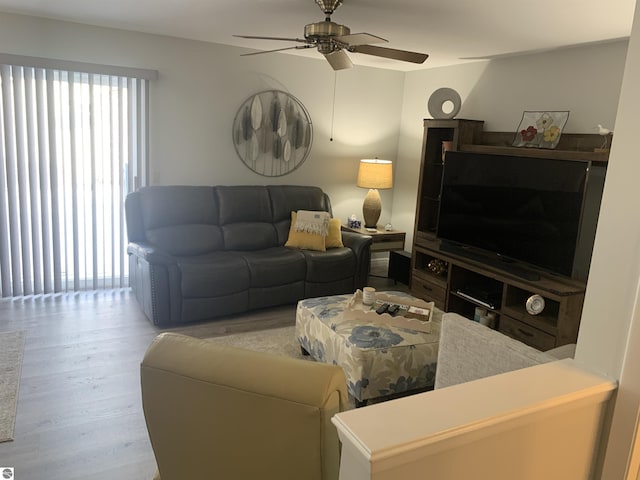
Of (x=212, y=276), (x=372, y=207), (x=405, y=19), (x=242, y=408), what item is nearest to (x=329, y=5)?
(x=405, y=19)

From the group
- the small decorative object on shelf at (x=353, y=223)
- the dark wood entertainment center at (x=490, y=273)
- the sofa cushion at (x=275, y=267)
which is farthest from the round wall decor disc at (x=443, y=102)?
the sofa cushion at (x=275, y=267)

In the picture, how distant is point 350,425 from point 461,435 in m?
0.26

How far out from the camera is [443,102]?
197 inches

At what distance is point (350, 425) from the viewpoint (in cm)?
107

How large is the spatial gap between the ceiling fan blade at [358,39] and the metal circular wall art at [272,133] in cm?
232

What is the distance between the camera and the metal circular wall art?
514 centimetres

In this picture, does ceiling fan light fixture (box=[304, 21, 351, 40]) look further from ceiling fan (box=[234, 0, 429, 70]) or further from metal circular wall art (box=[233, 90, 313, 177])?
metal circular wall art (box=[233, 90, 313, 177])

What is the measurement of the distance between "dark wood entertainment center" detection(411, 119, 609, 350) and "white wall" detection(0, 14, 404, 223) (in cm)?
109

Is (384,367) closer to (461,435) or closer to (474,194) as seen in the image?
(461,435)

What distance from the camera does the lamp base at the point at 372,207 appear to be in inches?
220

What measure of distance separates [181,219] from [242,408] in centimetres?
Answer: 346

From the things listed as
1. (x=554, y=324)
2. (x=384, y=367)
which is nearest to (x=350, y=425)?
(x=384, y=367)

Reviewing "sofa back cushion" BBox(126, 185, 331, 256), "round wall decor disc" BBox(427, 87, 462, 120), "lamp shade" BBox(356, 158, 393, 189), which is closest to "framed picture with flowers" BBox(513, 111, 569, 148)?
"round wall decor disc" BBox(427, 87, 462, 120)

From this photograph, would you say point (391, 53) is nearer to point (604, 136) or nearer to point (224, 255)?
point (604, 136)
